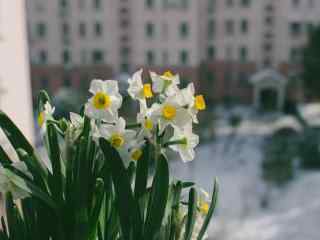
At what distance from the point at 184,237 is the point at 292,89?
13.1m

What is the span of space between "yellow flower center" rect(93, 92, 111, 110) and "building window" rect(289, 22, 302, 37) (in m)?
13.1

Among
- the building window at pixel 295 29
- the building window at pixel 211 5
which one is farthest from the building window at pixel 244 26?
the building window at pixel 295 29

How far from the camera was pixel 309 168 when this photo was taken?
8.32 m

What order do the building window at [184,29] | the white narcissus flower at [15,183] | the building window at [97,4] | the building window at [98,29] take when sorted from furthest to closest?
the building window at [184,29], the building window at [98,29], the building window at [97,4], the white narcissus flower at [15,183]

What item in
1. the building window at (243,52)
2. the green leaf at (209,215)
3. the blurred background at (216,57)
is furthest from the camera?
the building window at (243,52)

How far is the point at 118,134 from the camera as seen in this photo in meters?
0.69

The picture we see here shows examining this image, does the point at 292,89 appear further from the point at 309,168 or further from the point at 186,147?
the point at 186,147

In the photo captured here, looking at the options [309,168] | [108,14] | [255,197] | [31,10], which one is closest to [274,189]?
[255,197]

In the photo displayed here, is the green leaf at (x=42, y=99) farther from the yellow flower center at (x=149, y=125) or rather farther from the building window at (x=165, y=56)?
the building window at (x=165, y=56)

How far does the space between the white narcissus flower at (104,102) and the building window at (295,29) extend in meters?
13.0

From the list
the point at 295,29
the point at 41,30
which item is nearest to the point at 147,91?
the point at 41,30

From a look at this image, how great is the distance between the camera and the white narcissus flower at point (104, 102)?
0.68 meters

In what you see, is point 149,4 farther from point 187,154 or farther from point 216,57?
point 187,154

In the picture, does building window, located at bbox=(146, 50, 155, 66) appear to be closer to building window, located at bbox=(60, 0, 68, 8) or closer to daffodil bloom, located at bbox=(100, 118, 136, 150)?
building window, located at bbox=(60, 0, 68, 8)
